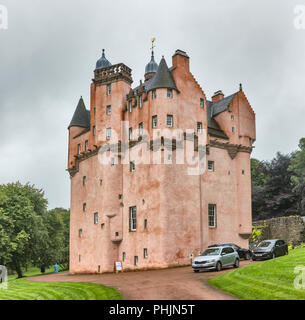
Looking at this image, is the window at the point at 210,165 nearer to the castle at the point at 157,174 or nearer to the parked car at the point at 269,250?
the castle at the point at 157,174

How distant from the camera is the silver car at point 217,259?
27.3 meters

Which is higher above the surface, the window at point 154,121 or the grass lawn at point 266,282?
the window at point 154,121

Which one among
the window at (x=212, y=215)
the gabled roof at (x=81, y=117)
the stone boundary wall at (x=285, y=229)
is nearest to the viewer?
the window at (x=212, y=215)

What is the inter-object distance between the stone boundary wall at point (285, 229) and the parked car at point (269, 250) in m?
12.3

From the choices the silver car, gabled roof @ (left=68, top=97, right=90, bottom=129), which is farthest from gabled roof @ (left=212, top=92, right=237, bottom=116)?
the silver car

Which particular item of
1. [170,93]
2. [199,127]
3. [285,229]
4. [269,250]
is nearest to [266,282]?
[269,250]

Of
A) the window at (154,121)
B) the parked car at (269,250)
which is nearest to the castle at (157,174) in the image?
the window at (154,121)

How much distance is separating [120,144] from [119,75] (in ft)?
24.7

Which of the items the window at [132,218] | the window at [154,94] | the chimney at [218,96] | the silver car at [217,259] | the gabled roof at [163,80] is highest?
the chimney at [218,96]

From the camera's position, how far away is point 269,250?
31781 millimetres

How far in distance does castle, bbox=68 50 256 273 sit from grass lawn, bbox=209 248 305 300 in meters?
13.8

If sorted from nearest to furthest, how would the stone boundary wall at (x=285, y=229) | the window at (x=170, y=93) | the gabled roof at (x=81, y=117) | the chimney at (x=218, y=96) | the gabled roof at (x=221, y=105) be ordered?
the window at (x=170, y=93)
the gabled roof at (x=221, y=105)
the stone boundary wall at (x=285, y=229)
the chimney at (x=218, y=96)
the gabled roof at (x=81, y=117)

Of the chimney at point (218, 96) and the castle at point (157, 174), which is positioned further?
the chimney at point (218, 96)

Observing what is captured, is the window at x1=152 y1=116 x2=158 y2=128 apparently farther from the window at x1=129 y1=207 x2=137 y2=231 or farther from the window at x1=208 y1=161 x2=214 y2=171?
the window at x1=129 y1=207 x2=137 y2=231
